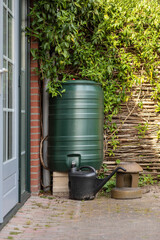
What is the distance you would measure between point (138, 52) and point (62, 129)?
5.34ft

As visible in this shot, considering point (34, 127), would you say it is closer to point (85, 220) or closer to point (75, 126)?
point (75, 126)

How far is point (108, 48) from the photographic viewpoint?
4797 millimetres

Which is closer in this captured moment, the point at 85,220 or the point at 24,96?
the point at 85,220

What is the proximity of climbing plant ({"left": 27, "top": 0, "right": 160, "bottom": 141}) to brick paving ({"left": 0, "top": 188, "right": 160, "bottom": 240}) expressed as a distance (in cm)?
123

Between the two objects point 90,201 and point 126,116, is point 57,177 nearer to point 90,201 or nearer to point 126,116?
point 90,201

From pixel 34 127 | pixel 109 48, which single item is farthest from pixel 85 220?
pixel 109 48

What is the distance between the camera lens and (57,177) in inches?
169

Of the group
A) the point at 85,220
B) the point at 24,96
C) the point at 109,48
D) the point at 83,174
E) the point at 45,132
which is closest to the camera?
the point at 85,220

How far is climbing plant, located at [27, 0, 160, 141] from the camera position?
4266mm

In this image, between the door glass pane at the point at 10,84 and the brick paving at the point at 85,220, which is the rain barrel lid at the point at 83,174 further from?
the door glass pane at the point at 10,84

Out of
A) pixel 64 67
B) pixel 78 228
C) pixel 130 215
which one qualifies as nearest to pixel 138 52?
pixel 64 67

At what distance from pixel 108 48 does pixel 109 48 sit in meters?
0.02

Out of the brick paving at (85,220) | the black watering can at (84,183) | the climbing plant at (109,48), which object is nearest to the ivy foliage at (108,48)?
the climbing plant at (109,48)

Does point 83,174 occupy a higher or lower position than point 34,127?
lower
